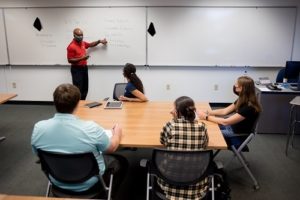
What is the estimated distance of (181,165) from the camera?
6.34 ft

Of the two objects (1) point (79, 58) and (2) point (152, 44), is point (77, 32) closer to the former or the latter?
(1) point (79, 58)

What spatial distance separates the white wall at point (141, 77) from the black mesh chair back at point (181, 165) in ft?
12.4

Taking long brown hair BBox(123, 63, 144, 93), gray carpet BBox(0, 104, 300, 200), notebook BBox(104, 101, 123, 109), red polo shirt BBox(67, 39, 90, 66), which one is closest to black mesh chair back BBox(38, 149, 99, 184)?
gray carpet BBox(0, 104, 300, 200)

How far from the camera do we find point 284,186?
297 centimetres

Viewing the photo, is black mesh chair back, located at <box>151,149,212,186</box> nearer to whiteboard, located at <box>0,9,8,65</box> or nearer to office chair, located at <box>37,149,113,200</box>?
office chair, located at <box>37,149,113,200</box>

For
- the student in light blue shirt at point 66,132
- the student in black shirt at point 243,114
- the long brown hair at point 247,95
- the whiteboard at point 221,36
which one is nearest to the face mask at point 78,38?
the whiteboard at point 221,36

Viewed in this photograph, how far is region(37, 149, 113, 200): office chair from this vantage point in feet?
5.95

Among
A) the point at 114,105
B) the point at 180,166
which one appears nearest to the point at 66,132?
the point at 180,166

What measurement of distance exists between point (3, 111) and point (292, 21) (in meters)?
5.73

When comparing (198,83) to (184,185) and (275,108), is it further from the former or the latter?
(184,185)

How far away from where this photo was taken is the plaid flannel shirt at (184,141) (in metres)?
1.99

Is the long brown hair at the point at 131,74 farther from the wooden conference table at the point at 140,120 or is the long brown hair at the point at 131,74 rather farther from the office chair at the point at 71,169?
the office chair at the point at 71,169

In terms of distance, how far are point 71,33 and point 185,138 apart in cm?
421

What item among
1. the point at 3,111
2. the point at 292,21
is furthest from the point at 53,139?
the point at 292,21
